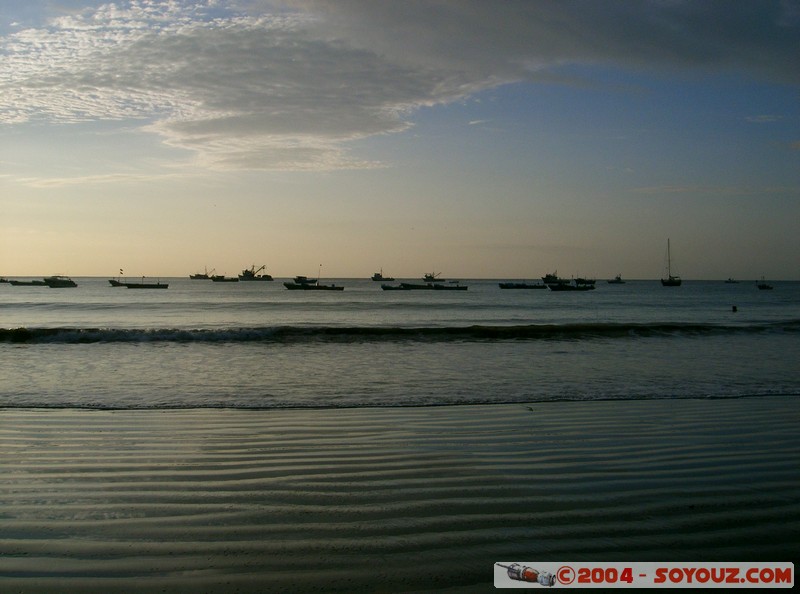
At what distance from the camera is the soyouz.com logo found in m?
4.80

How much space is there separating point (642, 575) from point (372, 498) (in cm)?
282

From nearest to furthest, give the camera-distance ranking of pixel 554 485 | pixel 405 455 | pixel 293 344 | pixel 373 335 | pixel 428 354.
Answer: pixel 554 485 → pixel 405 455 → pixel 428 354 → pixel 293 344 → pixel 373 335

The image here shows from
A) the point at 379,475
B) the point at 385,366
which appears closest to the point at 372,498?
the point at 379,475

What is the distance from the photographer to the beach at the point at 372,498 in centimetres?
499

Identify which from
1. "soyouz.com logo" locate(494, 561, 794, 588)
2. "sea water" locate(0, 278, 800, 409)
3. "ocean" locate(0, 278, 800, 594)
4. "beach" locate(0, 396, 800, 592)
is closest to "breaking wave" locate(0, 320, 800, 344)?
"sea water" locate(0, 278, 800, 409)

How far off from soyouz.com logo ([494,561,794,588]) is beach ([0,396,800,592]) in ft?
0.46

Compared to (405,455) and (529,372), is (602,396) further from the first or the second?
(405,455)

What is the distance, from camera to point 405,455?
8.60 meters

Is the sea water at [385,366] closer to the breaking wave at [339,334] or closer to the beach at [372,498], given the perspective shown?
the breaking wave at [339,334]

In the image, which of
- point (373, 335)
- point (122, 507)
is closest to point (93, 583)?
point (122, 507)

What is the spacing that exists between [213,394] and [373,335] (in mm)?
18302

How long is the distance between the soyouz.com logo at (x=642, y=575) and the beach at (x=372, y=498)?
0.14m

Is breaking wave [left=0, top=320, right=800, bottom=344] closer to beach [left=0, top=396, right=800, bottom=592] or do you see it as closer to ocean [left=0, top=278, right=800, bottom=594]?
ocean [left=0, top=278, right=800, bottom=594]

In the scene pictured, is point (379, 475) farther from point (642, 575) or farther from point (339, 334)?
point (339, 334)
